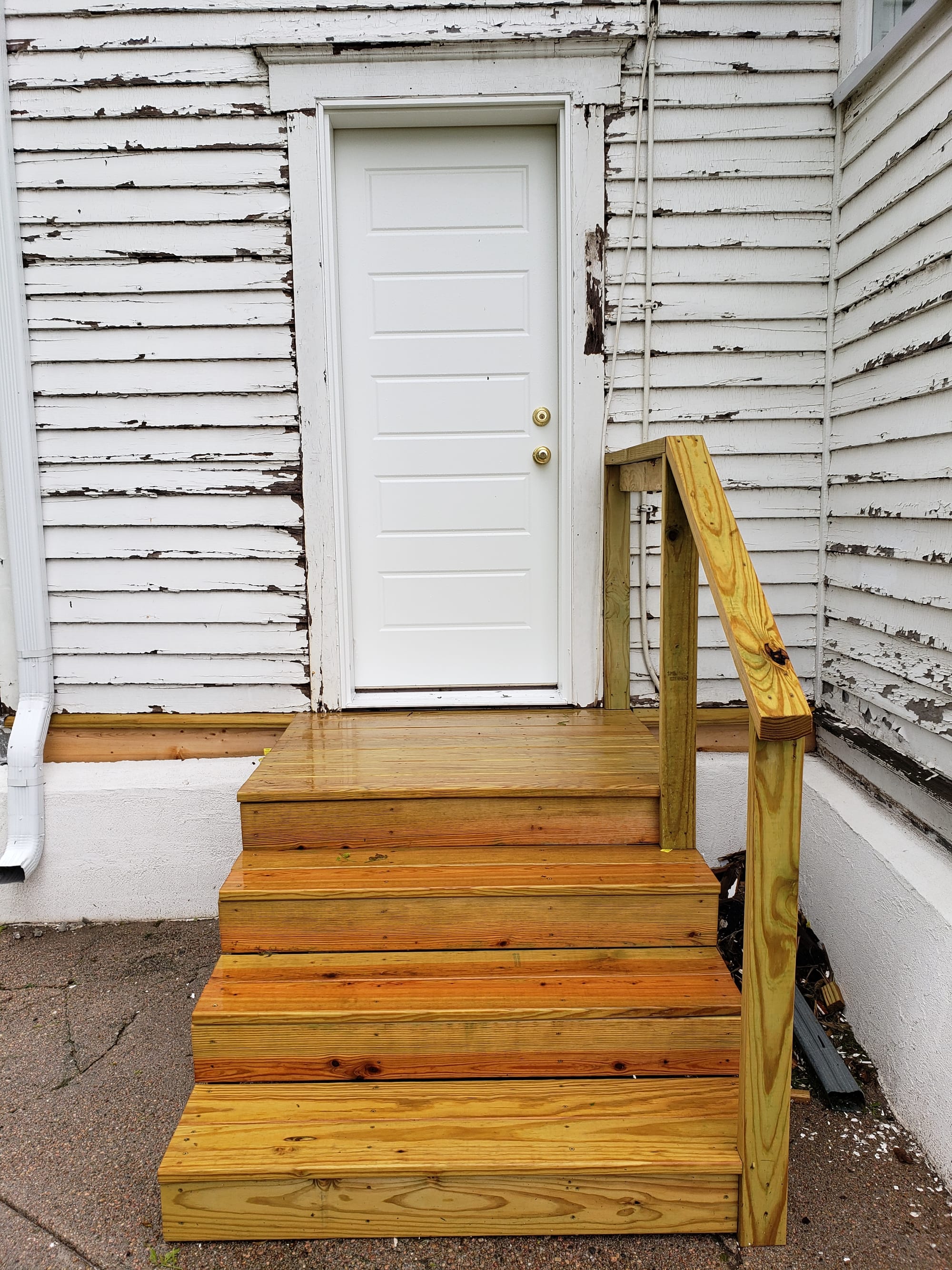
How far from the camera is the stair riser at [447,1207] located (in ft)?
6.03

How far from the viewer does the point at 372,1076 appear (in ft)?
6.83

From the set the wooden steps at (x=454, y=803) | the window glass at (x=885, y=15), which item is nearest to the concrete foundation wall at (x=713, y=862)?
the wooden steps at (x=454, y=803)

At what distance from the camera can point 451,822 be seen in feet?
8.30

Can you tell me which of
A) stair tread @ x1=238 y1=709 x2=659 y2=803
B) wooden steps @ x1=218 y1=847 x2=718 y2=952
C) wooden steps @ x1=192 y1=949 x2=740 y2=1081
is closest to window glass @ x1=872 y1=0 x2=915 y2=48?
stair tread @ x1=238 y1=709 x2=659 y2=803

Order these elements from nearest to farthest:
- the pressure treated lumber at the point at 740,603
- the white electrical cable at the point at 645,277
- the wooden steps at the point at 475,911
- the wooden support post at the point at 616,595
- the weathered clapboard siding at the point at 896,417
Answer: the pressure treated lumber at the point at 740,603 → the wooden steps at the point at 475,911 → the weathered clapboard siding at the point at 896,417 → the white electrical cable at the point at 645,277 → the wooden support post at the point at 616,595

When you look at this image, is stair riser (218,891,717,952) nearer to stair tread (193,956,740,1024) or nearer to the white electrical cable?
stair tread (193,956,740,1024)

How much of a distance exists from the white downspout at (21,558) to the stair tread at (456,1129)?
1589 mm

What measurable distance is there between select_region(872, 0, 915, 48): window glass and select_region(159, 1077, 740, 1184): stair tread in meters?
2.93

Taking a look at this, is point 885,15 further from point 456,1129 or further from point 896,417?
point 456,1129

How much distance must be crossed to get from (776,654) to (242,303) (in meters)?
2.30

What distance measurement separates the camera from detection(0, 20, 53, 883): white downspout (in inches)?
123

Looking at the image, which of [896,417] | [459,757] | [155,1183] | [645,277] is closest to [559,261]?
[645,277]

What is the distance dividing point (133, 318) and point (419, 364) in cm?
98

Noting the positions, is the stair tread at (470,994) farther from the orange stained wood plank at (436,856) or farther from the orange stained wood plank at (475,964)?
the orange stained wood plank at (436,856)
